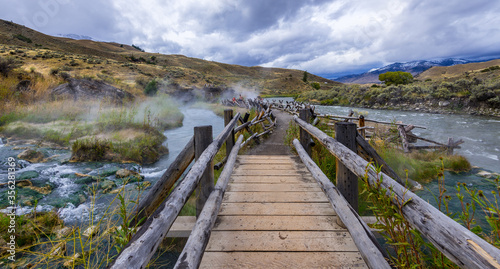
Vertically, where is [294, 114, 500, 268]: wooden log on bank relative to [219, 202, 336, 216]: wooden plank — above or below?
above

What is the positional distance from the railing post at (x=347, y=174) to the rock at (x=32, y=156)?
9.12m

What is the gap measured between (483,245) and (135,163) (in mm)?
8492

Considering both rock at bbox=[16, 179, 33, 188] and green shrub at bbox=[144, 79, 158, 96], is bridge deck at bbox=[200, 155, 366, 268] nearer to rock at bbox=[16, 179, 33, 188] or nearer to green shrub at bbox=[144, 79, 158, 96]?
rock at bbox=[16, 179, 33, 188]

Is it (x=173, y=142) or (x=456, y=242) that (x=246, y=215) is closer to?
(x=456, y=242)

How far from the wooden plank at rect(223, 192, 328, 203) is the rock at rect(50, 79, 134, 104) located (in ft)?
44.8

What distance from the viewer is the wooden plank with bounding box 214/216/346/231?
248 cm

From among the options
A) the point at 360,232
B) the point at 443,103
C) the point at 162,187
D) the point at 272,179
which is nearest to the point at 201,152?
the point at 162,187

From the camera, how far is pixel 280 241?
88.7 inches

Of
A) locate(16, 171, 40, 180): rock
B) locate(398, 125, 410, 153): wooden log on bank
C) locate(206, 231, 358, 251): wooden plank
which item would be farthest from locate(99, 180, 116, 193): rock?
locate(398, 125, 410, 153): wooden log on bank

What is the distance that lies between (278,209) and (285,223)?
0.34 meters

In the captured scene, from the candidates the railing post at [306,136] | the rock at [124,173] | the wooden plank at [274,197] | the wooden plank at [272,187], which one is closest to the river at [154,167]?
the rock at [124,173]

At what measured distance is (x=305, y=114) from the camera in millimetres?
5328

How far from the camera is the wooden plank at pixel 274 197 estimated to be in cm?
317

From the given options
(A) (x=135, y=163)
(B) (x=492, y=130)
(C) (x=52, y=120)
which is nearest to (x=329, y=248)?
(A) (x=135, y=163)
